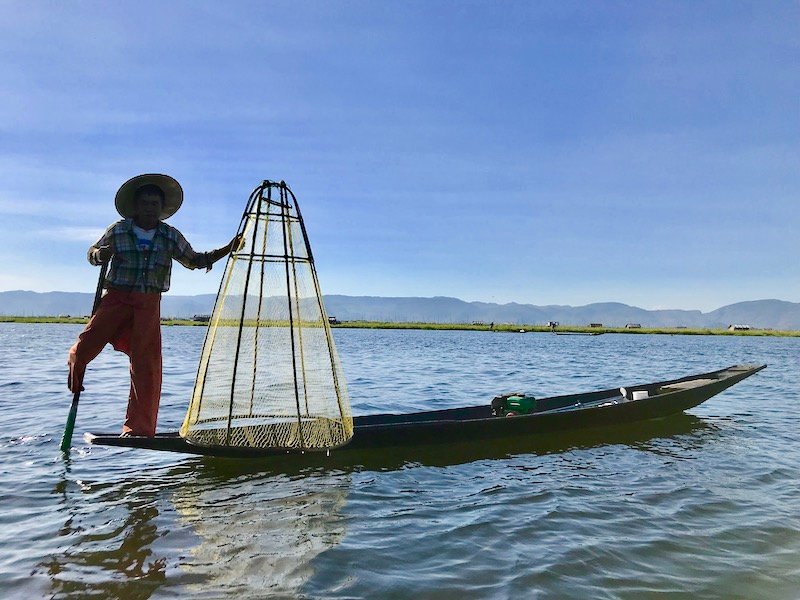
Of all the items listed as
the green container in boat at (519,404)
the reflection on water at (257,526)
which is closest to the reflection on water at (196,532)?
the reflection on water at (257,526)

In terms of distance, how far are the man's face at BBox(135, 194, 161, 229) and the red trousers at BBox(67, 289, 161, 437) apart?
81 centimetres

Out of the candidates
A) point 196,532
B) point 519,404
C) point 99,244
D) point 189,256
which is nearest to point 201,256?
point 189,256

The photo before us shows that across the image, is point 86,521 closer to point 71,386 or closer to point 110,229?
point 71,386

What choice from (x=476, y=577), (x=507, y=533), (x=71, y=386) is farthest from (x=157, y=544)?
(x=507, y=533)

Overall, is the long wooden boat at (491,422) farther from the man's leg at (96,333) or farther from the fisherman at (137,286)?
the man's leg at (96,333)

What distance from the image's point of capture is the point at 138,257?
6.04 m

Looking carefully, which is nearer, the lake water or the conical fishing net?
the lake water

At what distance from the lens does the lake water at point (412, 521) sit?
14.2ft

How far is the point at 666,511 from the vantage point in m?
6.21

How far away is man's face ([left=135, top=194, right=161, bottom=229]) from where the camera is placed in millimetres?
6172

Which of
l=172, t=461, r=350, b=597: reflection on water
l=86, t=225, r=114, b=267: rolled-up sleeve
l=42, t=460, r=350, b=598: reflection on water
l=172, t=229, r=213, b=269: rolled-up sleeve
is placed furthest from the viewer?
l=172, t=229, r=213, b=269: rolled-up sleeve

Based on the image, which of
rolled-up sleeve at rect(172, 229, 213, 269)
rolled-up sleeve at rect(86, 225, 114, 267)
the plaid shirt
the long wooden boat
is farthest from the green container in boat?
rolled-up sleeve at rect(86, 225, 114, 267)

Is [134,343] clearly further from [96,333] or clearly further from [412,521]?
[412,521]

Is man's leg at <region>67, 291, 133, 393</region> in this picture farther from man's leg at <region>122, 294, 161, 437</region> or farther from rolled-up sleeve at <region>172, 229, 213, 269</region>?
rolled-up sleeve at <region>172, 229, 213, 269</region>
